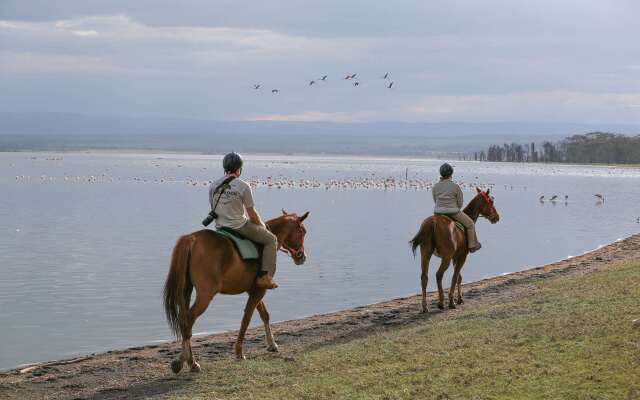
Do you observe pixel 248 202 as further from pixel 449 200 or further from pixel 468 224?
pixel 468 224

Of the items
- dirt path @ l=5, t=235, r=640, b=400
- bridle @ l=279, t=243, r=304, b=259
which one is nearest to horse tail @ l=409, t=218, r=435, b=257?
dirt path @ l=5, t=235, r=640, b=400

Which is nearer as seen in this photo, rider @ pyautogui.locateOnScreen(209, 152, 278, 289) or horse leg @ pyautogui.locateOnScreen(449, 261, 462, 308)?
rider @ pyautogui.locateOnScreen(209, 152, 278, 289)

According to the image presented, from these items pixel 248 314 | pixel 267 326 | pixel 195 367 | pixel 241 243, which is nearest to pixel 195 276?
pixel 241 243

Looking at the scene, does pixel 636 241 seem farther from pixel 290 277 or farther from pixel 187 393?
pixel 187 393

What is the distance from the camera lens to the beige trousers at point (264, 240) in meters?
13.4

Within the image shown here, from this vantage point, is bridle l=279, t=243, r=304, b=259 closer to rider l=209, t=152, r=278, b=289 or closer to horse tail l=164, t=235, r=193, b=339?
rider l=209, t=152, r=278, b=289

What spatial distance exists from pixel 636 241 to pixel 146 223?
20.4 m

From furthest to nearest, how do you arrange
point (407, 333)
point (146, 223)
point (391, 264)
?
point (146, 223)
point (391, 264)
point (407, 333)

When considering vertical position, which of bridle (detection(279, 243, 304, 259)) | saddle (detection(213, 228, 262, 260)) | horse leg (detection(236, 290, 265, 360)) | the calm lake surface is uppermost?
saddle (detection(213, 228, 262, 260))

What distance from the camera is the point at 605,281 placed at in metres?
19.0

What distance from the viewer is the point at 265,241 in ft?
44.6

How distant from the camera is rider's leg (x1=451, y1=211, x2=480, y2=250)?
62.8 ft

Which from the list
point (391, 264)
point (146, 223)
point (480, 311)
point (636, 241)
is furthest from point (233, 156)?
point (146, 223)

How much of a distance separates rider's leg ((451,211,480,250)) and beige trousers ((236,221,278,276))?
6.27 meters
